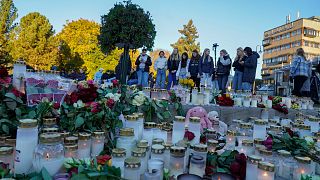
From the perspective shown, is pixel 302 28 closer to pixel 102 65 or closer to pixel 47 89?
pixel 102 65

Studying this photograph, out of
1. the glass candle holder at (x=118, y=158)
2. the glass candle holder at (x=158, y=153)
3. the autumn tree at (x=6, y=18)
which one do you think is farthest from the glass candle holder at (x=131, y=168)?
the autumn tree at (x=6, y=18)

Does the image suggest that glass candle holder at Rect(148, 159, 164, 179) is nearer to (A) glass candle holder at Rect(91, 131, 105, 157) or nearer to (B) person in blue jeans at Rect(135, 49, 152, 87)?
(A) glass candle holder at Rect(91, 131, 105, 157)

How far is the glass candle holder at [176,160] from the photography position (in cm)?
168

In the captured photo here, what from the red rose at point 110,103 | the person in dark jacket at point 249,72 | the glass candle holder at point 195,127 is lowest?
the glass candle holder at point 195,127

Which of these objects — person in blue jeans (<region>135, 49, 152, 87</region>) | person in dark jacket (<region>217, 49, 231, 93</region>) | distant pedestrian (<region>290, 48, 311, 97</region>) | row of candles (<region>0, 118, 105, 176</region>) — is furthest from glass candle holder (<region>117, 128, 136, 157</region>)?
distant pedestrian (<region>290, 48, 311, 97</region>)

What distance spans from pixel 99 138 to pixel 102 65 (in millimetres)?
30024

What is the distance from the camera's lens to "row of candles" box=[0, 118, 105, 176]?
1.45 m

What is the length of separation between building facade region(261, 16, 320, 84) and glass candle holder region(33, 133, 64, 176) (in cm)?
5286

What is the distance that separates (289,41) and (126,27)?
62.3 metres

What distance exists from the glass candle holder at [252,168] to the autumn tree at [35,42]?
2409cm

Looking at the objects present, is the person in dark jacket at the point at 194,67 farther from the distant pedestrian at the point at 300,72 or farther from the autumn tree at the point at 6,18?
the autumn tree at the point at 6,18

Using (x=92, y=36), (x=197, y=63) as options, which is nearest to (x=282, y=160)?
(x=197, y=63)

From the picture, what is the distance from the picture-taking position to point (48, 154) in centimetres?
146

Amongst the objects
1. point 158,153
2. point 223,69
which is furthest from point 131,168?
point 223,69
